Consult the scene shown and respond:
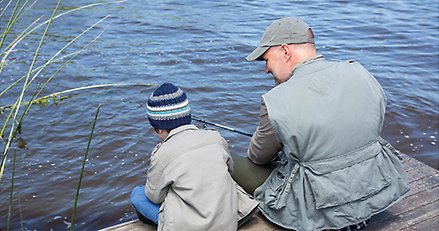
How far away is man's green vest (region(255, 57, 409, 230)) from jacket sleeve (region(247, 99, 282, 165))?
13 cm

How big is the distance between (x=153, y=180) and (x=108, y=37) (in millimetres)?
6295

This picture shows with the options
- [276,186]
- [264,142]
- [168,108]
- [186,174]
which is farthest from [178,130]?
[276,186]

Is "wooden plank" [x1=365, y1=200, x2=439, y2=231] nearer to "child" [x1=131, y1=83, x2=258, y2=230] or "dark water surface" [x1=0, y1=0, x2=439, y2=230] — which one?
"child" [x1=131, y1=83, x2=258, y2=230]

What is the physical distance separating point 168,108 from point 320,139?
771mm

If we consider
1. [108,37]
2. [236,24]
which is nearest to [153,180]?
[108,37]

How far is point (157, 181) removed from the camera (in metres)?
3.03

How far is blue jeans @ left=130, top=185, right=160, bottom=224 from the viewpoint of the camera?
127 inches

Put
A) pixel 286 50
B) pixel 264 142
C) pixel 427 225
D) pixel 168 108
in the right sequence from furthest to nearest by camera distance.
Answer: pixel 427 225, pixel 264 142, pixel 286 50, pixel 168 108

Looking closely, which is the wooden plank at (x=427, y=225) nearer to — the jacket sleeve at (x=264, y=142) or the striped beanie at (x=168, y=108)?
the jacket sleeve at (x=264, y=142)

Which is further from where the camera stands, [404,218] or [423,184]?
[423,184]

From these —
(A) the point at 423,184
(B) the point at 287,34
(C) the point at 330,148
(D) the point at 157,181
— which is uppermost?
(B) the point at 287,34

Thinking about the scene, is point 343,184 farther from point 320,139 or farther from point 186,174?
point 186,174

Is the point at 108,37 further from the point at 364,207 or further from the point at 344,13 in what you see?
the point at 364,207

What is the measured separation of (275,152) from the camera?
3.32 meters
